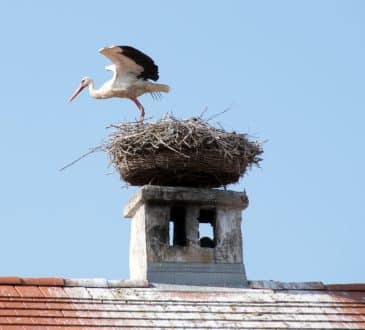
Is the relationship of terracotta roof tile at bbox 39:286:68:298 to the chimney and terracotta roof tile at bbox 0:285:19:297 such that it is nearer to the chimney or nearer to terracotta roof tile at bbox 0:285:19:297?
terracotta roof tile at bbox 0:285:19:297

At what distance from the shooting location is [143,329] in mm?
10750

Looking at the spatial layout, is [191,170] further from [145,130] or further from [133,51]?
[133,51]

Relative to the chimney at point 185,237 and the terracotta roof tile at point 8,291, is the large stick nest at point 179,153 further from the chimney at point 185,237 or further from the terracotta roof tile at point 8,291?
the terracotta roof tile at point 8,291

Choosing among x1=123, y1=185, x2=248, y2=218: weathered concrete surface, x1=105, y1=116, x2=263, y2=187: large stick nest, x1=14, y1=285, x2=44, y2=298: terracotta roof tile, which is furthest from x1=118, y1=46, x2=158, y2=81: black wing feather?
x1=14, y1=285, x2=44, y2=298: terracotta roof tile

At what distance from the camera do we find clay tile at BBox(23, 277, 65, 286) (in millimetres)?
11156

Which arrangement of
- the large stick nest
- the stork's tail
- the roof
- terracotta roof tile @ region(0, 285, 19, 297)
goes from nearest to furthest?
the roof
terracotta roof tile @ region(0, 285, 19, 297)
the large stick nest
the stork's tail

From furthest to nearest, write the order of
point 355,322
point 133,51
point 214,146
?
point 133,51
point 214,146
point 355,322

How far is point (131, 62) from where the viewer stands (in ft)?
48.4

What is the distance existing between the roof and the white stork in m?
3.43

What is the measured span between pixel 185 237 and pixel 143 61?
299 centimetres

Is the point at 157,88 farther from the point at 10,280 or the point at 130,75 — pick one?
the point at 10,280

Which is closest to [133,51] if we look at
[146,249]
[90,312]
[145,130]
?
[145,130]

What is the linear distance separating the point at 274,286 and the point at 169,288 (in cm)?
98

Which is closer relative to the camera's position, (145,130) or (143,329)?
(143,329)
